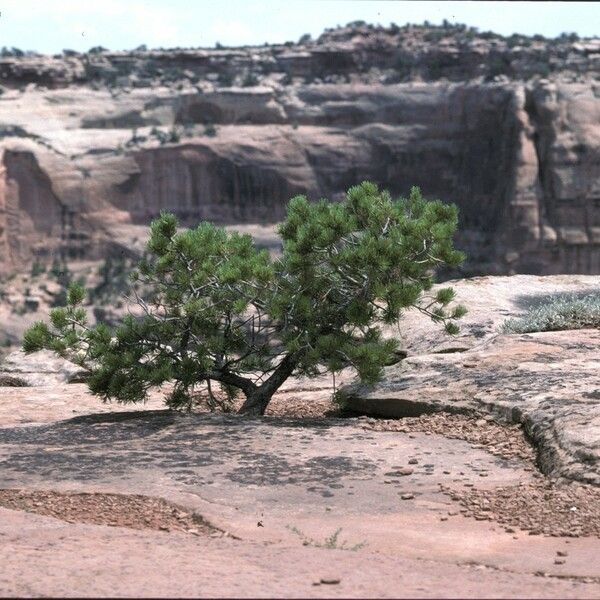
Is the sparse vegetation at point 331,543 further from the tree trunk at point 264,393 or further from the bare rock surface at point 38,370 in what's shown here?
the bare rock surface at point 38,370

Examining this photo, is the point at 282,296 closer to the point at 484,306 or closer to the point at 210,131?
the point at 484,306

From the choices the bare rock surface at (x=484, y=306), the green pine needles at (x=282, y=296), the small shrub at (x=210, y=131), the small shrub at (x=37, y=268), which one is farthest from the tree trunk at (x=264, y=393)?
the small shrub at (x=210, y=131)

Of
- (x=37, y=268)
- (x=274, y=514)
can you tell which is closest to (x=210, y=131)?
(x=37, y=268)

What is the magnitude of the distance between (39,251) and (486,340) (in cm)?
6548

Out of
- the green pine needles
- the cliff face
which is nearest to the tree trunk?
the green pine needles

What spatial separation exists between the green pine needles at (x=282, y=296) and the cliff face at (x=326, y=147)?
63.9 meters

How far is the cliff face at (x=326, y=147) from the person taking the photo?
243 ft

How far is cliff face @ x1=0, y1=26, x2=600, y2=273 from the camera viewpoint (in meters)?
73.9

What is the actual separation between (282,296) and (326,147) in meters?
69.0

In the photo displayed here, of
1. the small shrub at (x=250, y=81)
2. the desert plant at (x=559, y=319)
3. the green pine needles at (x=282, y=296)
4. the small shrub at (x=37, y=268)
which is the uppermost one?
the small shrub at (x=250, y=81)

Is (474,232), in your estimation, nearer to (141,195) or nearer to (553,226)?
(553,226)

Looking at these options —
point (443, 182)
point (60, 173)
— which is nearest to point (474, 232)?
point (443, 182)

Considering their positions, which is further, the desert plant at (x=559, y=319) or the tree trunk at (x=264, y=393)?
the desert plant at (x=559, y=319)

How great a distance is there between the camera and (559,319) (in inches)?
508
